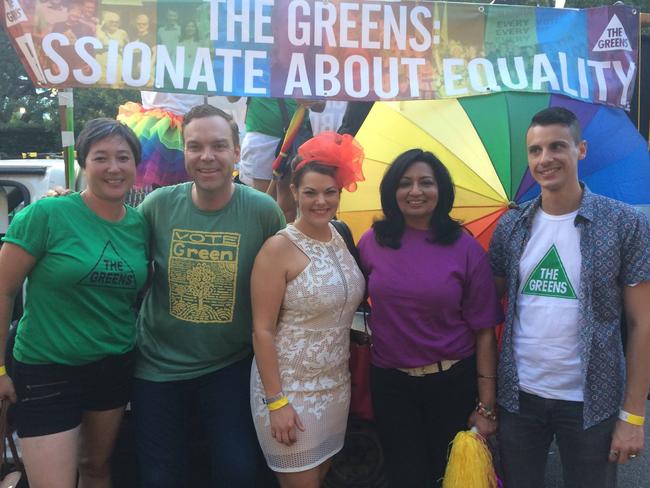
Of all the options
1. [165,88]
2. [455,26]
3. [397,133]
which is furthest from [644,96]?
[165,88]

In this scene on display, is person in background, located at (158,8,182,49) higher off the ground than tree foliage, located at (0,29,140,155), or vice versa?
tree foliage, located at (0,29,140,155)

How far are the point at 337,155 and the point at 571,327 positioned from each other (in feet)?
3.70

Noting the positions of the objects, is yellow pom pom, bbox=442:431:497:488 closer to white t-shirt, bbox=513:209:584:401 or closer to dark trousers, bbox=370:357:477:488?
dark trousers, bbox=370:357:477:488

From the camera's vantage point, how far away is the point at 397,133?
2.96 metres

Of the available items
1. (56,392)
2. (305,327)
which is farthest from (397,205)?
(56,392)

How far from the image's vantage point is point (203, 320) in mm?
2365

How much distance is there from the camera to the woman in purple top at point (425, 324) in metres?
2.30

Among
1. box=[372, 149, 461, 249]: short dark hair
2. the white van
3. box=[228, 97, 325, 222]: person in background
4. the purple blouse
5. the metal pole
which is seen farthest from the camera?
box=[228, 97, 325, 222]: person in background

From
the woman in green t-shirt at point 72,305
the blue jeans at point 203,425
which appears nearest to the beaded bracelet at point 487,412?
the blue jeans at point 203,425

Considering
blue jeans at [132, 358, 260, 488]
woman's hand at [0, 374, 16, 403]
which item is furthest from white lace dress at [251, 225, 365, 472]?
woman's hand at [0, 374, 16, 403]

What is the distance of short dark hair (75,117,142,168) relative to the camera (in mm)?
2355

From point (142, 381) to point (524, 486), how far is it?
1665 millimetres

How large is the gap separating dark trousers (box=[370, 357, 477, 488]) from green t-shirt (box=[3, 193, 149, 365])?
115cm

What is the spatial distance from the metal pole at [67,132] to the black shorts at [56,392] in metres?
1.14
